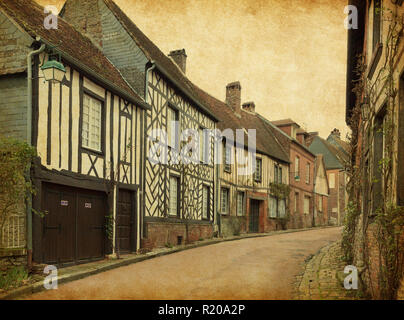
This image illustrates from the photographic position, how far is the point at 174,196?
12953 millimetres

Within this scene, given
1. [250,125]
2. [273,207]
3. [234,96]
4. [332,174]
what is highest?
[234,96]

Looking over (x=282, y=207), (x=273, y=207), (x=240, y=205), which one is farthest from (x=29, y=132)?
(x=282, y=207)

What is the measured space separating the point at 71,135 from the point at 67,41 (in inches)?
101

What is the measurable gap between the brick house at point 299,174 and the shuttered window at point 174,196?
12.9 meters

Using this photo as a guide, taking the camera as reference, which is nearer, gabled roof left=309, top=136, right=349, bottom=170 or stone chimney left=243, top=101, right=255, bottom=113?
stone chimney left=243, top=101, right=255, bottom=113

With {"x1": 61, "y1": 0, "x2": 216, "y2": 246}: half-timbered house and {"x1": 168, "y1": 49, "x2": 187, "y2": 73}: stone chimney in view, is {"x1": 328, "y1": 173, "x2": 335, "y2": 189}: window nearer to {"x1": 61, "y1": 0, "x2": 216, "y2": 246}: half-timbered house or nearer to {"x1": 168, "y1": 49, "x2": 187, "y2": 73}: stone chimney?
{"x1": 168, "y1": 49, "x2": 187, "y2": 73}: stone chimney

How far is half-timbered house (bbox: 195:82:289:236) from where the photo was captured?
58.5 feet

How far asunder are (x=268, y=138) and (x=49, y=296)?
19292mm

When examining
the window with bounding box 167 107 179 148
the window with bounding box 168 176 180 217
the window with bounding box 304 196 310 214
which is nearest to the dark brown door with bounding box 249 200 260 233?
the window with bounding box 304 196 310 214

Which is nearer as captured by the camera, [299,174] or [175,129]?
[175,129]

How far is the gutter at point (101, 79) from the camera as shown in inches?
296

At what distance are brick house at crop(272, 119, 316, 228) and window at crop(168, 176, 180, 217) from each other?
12.9m

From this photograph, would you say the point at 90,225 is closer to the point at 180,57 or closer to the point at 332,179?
the point at 180,57

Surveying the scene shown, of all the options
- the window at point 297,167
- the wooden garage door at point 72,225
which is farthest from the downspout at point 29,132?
the window at point 297,167
